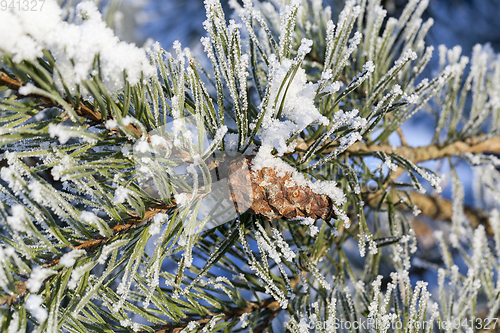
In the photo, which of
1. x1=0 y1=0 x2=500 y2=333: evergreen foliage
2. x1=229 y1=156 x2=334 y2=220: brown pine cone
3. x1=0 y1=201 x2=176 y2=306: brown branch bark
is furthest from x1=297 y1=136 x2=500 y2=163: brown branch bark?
x1=0 y1=201 x2=176 y2=306: brown branch bark

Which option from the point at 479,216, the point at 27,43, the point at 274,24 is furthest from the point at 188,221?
the point at 479,216

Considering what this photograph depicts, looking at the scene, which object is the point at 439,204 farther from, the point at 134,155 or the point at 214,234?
the point at 134,155

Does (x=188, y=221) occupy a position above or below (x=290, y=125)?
below

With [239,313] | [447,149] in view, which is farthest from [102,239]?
[447,149]

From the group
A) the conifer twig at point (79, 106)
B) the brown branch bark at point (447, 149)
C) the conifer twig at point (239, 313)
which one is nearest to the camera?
the conifer twig at point (79, 106)

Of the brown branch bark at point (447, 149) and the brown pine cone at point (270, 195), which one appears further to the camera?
the brown branch bark at point (447, 149)

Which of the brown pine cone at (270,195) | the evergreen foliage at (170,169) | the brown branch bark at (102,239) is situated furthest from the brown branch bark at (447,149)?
the brown branch bark at (102,239)

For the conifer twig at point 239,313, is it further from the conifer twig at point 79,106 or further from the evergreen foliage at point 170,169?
the conifer twig at point 79,106

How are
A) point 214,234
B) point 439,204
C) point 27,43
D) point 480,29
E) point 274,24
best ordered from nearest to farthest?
1. point 27,43
2. point 214,234
3. point 274,24
4. point 439,204
5. point 480,29
